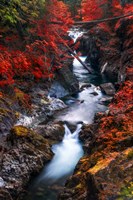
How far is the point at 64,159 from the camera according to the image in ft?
33.8

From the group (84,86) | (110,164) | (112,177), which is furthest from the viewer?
(84,86)

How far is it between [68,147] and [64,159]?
0.90 metres

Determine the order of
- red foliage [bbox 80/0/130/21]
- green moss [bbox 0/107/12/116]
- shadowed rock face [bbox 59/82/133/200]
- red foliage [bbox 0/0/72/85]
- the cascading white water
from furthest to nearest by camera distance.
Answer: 1. red foliage [bbox 80/0/130/21]
2. red foliage [bbox 0/0/72/85]
3. green moss [bbox 0/107/12/116]
4. the cascading white water
5. shadowed rock face [bbox 59/82/133/200]

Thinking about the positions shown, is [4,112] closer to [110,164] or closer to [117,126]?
[117,126]

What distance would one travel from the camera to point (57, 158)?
10102 mm

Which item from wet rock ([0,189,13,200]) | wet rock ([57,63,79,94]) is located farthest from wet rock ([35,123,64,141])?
wet rock ([57,63,79,94])

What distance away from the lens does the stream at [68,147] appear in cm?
837

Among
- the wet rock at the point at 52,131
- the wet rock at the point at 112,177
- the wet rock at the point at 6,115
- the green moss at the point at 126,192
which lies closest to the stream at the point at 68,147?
the wet rock at the point at 52,131

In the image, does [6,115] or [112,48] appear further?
[112,48]

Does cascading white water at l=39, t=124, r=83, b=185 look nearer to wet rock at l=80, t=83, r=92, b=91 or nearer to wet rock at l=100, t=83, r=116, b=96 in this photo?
wet rock at l=100, t=83, r=116, b=96

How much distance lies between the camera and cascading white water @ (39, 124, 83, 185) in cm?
906

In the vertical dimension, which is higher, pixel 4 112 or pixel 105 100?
pixel 4 112

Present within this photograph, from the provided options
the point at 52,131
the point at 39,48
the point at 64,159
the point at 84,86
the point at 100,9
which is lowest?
the point at 64,159

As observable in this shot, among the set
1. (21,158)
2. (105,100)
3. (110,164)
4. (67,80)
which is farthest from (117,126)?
(67,80)
